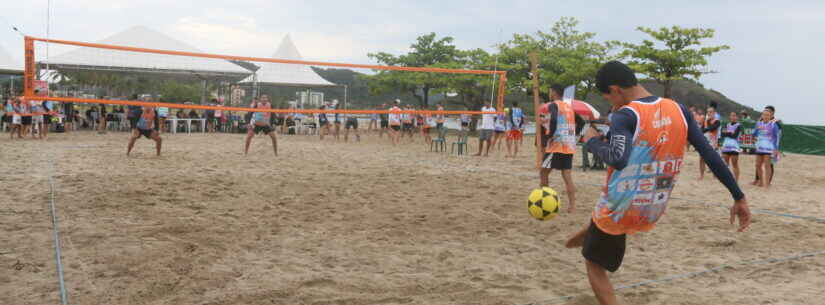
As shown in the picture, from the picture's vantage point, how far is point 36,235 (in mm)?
4215

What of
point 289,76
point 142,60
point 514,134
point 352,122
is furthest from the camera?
point 289,76

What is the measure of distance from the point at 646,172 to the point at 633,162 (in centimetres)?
7

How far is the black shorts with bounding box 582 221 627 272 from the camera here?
2479 millimetres

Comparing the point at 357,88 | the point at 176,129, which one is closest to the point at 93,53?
the point at 176,129

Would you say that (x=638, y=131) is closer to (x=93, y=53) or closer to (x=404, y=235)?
(x=404, y=235)

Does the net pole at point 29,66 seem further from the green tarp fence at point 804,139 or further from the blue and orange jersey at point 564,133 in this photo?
the green tarp fence at point 804,139

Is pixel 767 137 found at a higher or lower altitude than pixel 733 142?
higher

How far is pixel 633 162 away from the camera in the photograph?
2.37m

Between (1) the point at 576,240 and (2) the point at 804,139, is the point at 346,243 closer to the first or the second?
(1) the point at 576,240

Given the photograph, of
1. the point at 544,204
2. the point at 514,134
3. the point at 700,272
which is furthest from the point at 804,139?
the point at 544,204

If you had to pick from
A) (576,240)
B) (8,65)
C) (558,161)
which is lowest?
(576,240)

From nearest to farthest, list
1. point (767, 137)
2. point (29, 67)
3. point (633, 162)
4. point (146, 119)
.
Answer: point (633, 162)
point (29, 67)
point (767, 137)
point (146, 119)

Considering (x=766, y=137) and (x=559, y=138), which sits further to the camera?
(x=766, y=137)

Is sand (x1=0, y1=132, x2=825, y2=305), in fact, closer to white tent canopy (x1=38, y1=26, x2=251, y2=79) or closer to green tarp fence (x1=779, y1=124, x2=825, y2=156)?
white tent canopy (x1=38, y1=26, x2=251, y2=79)
